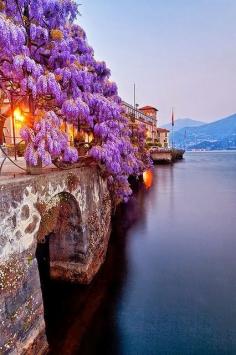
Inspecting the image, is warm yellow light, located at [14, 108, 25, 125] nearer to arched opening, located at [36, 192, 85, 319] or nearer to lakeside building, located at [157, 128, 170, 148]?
arched opening, located at [36, 192, 85, 319]

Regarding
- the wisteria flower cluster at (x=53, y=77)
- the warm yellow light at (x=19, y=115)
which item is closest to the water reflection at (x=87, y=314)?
the wisteria flower cluster at (x=53, y=77)

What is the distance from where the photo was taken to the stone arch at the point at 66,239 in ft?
30.1

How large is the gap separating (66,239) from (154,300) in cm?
377

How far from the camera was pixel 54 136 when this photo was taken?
7410 mm

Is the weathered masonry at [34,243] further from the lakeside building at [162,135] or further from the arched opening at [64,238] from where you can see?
the lakeside building at [162,135]

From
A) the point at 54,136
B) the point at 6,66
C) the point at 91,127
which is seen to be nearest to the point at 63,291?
the point at 54,136

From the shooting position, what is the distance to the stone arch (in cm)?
917

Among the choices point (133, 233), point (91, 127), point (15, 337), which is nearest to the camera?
point (15, 337)

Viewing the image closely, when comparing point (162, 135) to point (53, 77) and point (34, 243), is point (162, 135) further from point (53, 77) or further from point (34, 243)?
point (34, 243)

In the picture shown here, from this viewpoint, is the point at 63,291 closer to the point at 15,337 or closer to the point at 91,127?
the point at 15,337

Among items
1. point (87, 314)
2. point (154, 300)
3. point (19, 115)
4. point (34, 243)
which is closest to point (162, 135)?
point (19, 115)

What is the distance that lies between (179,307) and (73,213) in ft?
15.6

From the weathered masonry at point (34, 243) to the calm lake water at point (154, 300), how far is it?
1002 millimetres

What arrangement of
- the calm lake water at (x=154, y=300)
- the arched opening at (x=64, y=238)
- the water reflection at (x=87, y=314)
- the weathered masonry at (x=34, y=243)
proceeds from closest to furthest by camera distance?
the weathered masonry at (x=34, y=243) → the water reflection at (x=87, y=314) → the calm lake water at (x=154, y=300) → the arched opening at (x=64, y=238)
